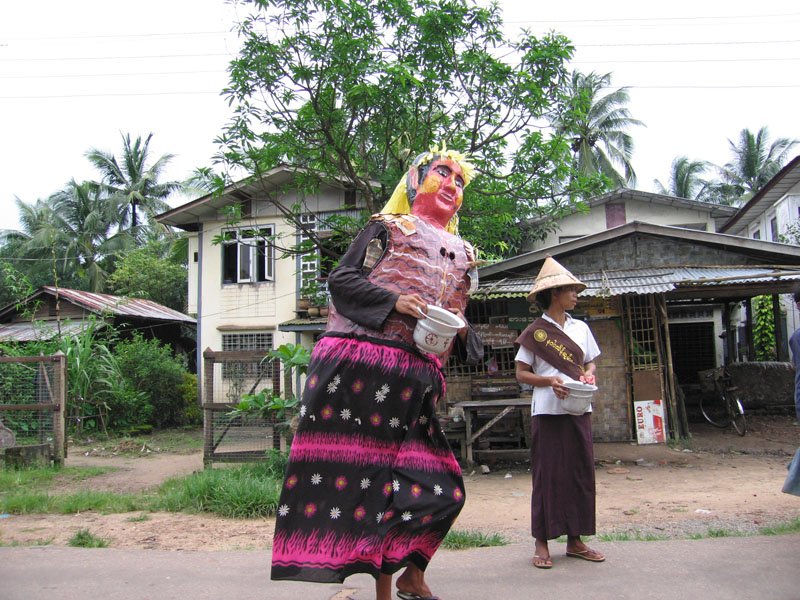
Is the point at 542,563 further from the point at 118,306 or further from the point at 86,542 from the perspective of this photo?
the point at 118,306

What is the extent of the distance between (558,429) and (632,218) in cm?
1419

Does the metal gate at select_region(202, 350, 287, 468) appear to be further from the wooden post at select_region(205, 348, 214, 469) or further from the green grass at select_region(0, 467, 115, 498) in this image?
the green grass at select_region(0, 467, 115, 498)

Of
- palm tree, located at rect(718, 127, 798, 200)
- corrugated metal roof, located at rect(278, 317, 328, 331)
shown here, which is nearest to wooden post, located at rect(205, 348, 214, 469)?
corrugated metal roof, located at rect(278, 317, 328, 331)

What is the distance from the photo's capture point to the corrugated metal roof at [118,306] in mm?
16663

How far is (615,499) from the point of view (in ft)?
21.4

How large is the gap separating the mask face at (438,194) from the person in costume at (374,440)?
0.20m

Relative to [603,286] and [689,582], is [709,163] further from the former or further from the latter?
[689,582]

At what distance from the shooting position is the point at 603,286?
9.04 metres

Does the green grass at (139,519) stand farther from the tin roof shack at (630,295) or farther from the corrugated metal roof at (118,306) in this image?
the corrugated metal roof at (118,306)

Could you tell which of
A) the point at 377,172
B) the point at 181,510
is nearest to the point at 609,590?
the point at 181,510

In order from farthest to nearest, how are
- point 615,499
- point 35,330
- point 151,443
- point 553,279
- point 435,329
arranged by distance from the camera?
1. point 35,330
2. point 151,443
3. point 615,499
4. point 553,279
5. point 435,329

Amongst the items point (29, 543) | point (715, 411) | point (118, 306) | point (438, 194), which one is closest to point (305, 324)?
point (118, 306)

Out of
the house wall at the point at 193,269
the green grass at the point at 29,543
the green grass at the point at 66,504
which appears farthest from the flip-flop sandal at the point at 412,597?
the house wall at the point at 193,269

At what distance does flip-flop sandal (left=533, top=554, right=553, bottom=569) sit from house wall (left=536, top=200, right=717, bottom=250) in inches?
519
